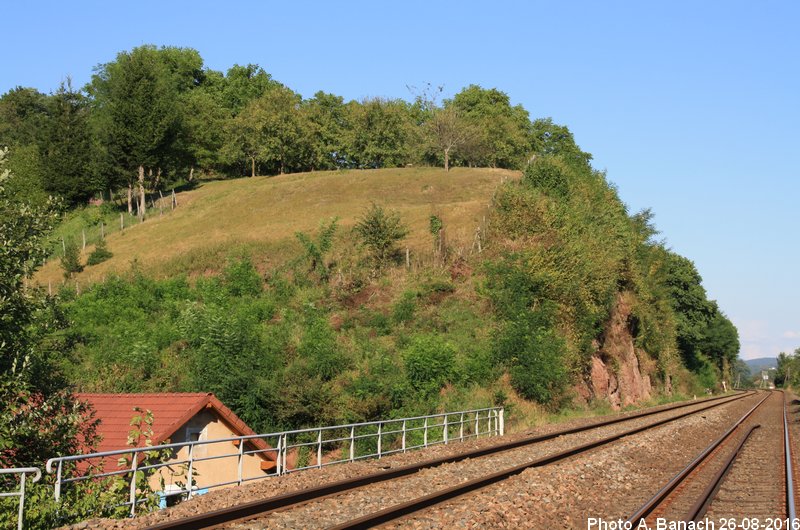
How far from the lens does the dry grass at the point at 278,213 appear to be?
5650 centimetres

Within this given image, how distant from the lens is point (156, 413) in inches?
965

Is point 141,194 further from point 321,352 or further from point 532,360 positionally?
point 532,360

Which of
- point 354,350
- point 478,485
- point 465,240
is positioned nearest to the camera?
point 478,485

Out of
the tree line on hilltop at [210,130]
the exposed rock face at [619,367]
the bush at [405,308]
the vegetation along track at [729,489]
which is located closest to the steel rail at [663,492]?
the vegetation along track at [729,489]

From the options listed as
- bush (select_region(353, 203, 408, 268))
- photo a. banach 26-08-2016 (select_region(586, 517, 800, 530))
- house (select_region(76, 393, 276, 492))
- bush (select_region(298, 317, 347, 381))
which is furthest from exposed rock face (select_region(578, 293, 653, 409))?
photo a. banach 26-08-2016 (select_region(586, 517, 800, 530))

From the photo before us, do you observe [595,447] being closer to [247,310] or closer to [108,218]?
[247,310]

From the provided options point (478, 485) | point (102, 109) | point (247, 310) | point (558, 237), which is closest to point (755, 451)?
point (478, 485)

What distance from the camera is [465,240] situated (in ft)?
170

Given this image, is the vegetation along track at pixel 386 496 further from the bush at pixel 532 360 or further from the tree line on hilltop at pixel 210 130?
the tree line on hilltop at pixel 210 130

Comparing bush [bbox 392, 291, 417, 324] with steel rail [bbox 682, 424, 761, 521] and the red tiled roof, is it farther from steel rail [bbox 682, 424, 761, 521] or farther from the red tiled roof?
steel rail [bbox 682, 424, 761, 521]

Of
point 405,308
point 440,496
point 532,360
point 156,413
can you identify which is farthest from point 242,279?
point 440,496

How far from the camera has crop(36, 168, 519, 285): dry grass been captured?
5650 cm

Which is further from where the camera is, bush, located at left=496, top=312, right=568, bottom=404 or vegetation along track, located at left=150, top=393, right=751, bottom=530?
bush, located at left=496, top=312, right=568, bottom=404

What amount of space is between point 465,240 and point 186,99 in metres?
67.2
